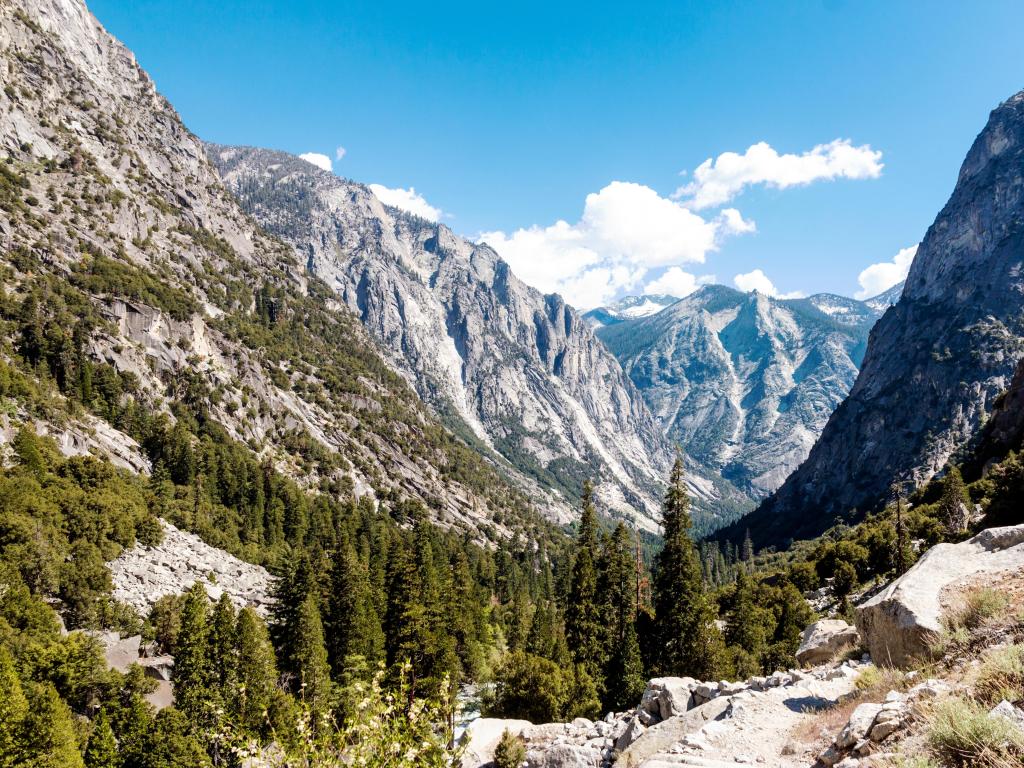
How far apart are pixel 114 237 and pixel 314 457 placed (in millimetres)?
81373

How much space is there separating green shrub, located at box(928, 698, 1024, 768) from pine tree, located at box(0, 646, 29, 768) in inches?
1580

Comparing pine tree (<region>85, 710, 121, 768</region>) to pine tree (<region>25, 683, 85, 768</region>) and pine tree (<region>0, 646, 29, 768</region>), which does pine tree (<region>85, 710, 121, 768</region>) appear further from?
pine tree (<region>0, 646, 29, 768</region>)

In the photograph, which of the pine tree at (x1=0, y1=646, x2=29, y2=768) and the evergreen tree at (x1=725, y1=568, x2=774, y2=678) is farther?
the evergreen tree at (x1=725, y1=568, x2=774, y2=678)

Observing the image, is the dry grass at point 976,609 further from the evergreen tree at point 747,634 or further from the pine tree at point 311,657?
the pine tree at point 311,657

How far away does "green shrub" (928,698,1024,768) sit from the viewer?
5.71 metres

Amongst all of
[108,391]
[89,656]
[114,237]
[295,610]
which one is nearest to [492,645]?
[295,610]

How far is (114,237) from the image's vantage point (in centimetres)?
14600

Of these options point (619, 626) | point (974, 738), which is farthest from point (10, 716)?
point (619, 626)

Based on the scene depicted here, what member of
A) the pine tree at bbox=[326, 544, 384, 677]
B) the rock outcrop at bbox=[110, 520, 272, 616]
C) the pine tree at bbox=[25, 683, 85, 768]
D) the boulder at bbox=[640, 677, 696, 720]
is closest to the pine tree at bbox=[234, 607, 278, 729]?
the pine tree at bbox=[25, 683, 85, 768]

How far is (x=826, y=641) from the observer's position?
24.6m

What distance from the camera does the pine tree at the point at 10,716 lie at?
2761 centimetres

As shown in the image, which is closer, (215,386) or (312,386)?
(215,386)

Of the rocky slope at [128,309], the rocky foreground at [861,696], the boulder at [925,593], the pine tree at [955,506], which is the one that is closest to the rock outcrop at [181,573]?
the rocky slope at [128,309]

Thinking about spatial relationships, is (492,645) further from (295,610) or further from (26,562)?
(26,562)
